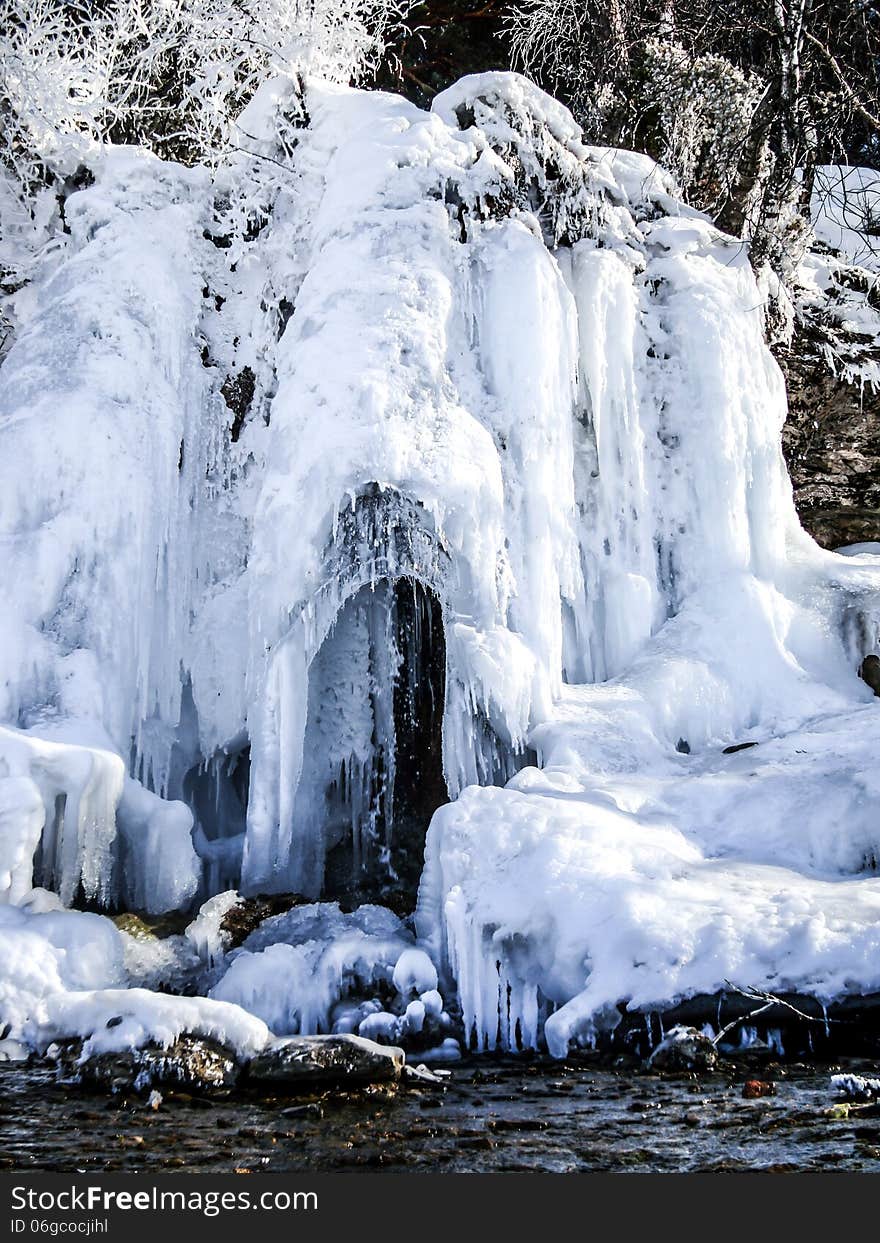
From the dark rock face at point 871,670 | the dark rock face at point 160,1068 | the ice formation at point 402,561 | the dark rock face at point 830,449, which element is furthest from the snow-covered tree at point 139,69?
the dark rock face at point 160,1068

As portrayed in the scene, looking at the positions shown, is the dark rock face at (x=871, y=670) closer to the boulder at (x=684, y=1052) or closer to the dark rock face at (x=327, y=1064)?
the boulder at (x=684, y=1052)

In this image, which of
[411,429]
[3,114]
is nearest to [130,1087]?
[411,429]

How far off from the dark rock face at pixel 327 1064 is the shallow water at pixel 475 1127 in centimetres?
16

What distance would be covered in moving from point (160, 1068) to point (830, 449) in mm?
7586

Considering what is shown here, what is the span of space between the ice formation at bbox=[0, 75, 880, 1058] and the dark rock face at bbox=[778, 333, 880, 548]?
131 centimetres

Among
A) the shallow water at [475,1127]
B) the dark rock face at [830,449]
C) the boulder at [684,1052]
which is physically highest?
the dark rock face at [830,449]

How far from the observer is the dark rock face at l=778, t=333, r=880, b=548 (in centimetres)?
1012

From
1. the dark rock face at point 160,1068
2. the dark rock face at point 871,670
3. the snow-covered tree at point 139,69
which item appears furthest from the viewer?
the snow-covered tree at point 139,69

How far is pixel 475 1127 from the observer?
4.48 metres

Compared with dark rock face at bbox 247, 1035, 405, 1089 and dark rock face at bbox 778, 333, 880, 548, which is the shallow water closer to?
dark rock face at bbox 247, 1035, 405, 1089

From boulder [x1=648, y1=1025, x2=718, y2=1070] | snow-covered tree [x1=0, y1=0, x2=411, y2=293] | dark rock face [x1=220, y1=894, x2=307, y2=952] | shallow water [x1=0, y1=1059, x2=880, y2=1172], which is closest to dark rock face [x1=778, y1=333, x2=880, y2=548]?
snow-covered tree [x1=0, y1=0, x2=411, y2=293]

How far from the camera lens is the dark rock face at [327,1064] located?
5.13 metres

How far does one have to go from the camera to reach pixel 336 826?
8727 mm

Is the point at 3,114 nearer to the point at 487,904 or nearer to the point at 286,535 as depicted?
the point at 286,535
